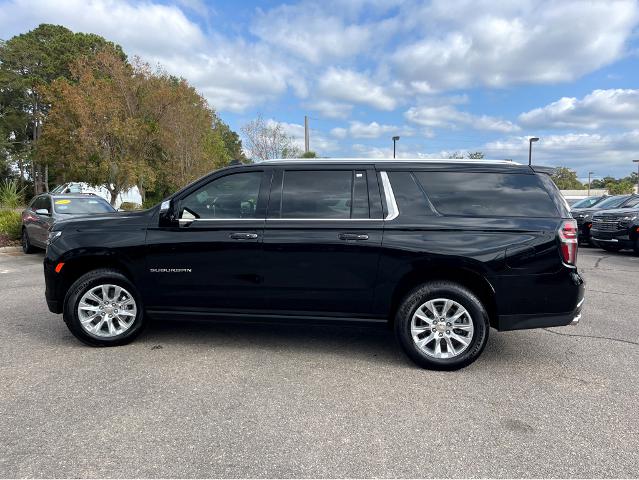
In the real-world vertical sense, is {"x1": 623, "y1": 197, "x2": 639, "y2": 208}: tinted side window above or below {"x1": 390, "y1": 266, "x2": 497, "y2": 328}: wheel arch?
above

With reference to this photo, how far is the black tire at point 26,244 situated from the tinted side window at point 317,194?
9.81 metres

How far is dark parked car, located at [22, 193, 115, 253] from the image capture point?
10.1m

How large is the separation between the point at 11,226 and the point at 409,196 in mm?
12663

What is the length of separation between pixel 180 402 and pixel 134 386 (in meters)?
0.52

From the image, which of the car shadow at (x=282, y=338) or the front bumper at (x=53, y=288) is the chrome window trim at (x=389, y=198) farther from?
the front bumper at (x=53, y=288)

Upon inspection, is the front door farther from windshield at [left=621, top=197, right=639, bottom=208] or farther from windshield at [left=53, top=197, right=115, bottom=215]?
windshield at [left=621, top=197, right=639, bottom=208]

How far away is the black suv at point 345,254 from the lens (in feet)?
13.3

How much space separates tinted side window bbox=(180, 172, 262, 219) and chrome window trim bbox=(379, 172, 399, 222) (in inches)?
47.7

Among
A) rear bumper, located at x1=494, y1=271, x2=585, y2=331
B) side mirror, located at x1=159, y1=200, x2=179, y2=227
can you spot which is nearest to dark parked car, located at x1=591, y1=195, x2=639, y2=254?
rear bumper, located at x1=494, y1=271, x2=585, y2=331

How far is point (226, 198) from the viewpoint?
4492 mm

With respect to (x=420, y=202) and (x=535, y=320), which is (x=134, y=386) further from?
(x=535, y=320)

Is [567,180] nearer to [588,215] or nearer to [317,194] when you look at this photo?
[588,215]

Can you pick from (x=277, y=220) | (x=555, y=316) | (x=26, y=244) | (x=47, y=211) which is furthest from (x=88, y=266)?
(x=26, y=244)

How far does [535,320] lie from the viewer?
407cm
